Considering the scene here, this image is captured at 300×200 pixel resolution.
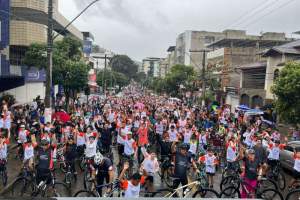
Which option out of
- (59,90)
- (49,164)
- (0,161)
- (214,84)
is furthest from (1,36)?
(214,84)

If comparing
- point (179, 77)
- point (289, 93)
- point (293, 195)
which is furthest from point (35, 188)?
point (179, 77)

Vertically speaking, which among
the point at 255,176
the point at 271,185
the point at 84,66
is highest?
the point at 84,66

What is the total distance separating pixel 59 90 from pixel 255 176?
1507 inches

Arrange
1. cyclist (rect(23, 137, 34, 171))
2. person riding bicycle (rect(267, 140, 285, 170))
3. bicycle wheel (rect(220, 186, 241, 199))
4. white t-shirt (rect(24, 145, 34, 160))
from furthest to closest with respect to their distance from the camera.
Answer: person riding bicycle (rect(267, 140, 285, 170)) < white t-shirt (rect(24, 145, 34, 160)) < cyclist (rect(23, 137, 34, 171)) < bicycle wheel (rect(220, 186, 241, 199))

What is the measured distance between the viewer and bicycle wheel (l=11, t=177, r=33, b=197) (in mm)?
9992

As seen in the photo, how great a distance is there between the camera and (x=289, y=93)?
21.4 metres

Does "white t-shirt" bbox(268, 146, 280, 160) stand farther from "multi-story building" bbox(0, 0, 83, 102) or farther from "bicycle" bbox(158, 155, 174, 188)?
"multi-story building" bbox(0, 0, 83, 102)

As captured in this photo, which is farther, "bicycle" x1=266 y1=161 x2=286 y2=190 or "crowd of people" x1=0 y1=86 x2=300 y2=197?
"bicycle" x1=266 y1=161 x2=286 y2=190

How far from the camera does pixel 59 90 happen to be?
46.4 m

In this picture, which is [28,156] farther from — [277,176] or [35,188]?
[277,176]

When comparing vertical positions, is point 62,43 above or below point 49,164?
above

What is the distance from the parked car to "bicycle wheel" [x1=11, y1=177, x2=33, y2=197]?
9.93m

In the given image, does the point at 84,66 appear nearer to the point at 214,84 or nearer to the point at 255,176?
the point at 255,176

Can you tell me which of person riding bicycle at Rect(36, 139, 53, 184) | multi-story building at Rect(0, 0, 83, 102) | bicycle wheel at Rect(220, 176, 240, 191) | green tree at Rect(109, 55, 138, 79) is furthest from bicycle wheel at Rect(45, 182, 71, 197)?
green tree at Rect(109, 55, 138, 79)
